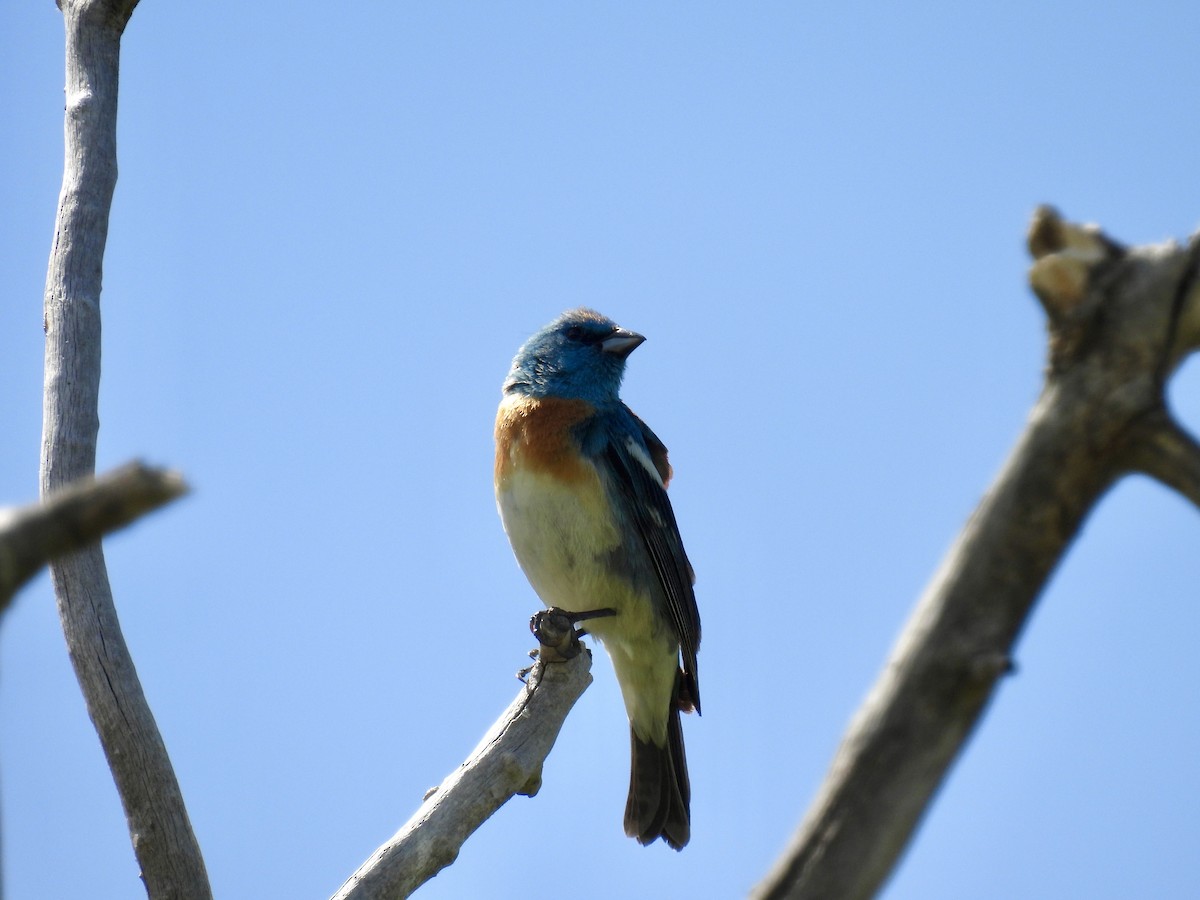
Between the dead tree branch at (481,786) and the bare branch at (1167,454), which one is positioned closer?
the bare branch at (1167,454)

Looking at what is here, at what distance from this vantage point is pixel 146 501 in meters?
2.16

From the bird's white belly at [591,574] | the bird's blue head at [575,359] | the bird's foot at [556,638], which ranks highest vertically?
the bird's blue head at [575,359]

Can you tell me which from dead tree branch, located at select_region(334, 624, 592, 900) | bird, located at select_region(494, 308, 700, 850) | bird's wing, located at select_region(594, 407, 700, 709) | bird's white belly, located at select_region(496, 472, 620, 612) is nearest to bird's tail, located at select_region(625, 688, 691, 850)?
bird, located at select_region(494, 308, 700, 850)

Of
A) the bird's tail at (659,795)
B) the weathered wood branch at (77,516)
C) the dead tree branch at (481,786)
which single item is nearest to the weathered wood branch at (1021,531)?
the weathered wood branch at (77,516)

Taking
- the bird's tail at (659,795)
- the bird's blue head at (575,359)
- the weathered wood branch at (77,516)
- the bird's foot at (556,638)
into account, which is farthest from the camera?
the bird's blue head at (575,359)

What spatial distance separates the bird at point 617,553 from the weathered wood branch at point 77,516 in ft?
15.3

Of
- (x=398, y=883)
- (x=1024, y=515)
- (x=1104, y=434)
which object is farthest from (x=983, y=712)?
(x=398, y=883)

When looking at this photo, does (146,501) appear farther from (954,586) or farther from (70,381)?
(70,381)

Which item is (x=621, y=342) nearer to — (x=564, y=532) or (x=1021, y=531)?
(x=564, y=532)

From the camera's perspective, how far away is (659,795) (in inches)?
280

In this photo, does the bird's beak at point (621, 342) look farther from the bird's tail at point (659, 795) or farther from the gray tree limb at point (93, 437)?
the gray tree limb at point (93, 437)

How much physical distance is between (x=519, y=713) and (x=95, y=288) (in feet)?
9.05

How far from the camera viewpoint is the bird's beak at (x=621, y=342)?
7.85 m

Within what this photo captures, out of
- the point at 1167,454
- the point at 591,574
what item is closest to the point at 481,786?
the point at 591,574
